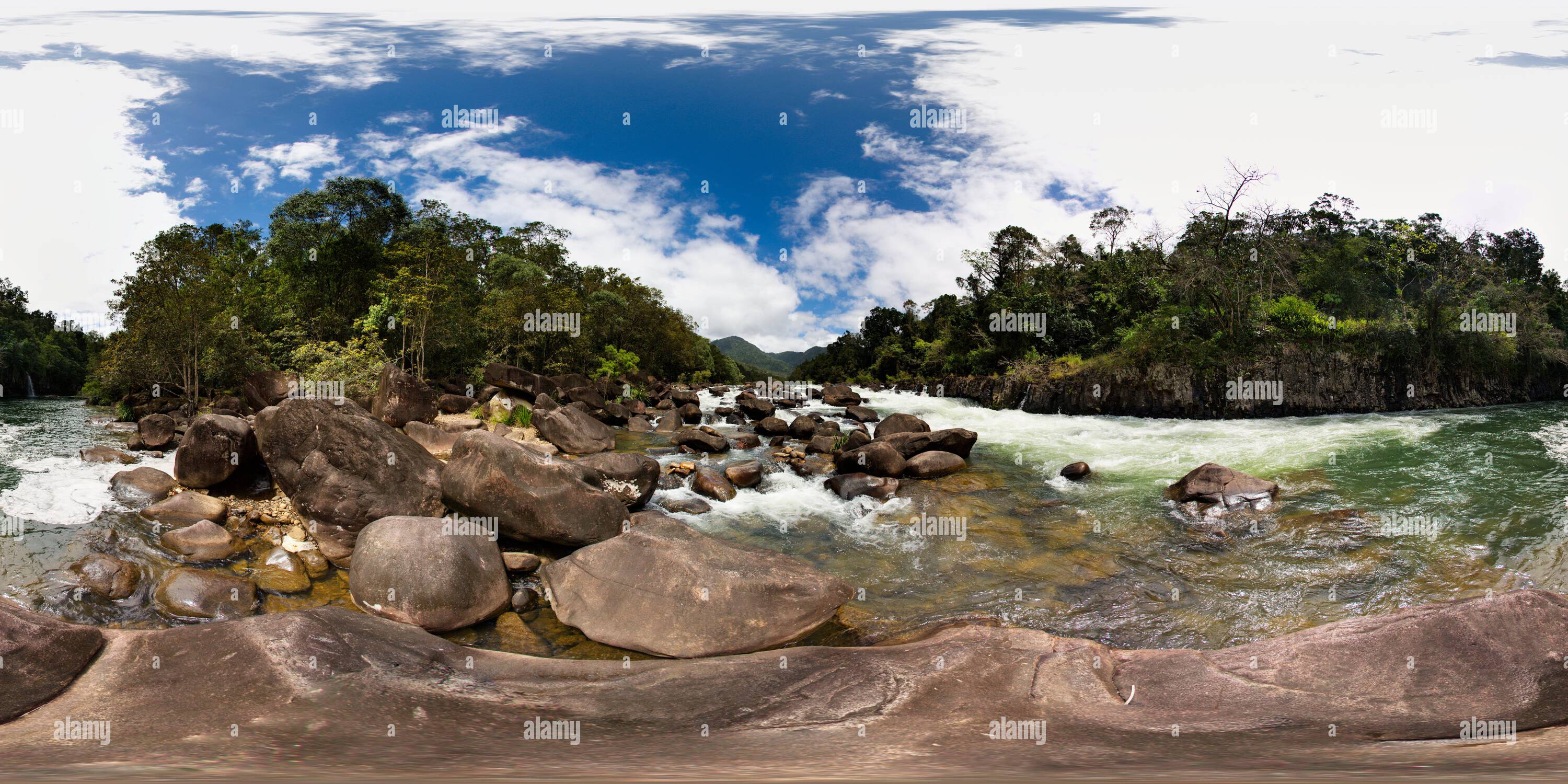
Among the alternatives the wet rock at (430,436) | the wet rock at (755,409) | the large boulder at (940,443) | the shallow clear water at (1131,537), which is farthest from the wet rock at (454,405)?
the large boulder at (940,443)

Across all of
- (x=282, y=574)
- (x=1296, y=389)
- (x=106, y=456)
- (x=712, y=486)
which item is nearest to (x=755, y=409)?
(x=712, y=486)

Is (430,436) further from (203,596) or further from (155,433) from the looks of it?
(203,596)

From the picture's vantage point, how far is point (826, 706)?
464 cm

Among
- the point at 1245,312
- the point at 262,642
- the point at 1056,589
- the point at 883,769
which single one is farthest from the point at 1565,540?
the point at 1245,312

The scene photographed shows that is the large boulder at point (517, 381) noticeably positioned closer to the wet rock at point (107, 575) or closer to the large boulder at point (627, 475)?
the large boulder at point (627, 475)

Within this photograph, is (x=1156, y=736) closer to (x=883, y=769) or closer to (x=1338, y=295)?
(x=883, y=769)

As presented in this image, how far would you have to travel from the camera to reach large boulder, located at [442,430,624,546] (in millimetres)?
9008

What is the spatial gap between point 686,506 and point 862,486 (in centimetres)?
362

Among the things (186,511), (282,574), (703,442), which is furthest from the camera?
(703,442)

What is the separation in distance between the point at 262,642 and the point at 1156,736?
645 cm

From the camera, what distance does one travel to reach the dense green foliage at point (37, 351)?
1842 inches

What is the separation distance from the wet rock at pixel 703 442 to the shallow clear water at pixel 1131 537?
1796mm

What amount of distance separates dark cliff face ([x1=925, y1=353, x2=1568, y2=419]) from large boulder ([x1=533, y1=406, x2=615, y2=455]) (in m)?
18.0

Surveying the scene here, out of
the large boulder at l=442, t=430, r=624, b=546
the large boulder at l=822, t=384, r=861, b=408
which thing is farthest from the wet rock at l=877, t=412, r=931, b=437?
the large boulder at l=822, t=384, r=861, b=408
